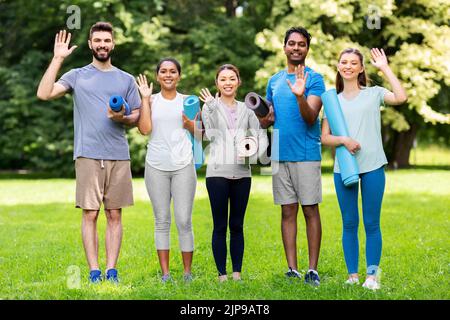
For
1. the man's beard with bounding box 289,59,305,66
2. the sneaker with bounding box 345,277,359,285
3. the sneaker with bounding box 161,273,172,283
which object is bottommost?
the sneaker with bounding box 161,273,172,283

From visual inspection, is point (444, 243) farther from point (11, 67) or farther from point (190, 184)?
point (11, 67)

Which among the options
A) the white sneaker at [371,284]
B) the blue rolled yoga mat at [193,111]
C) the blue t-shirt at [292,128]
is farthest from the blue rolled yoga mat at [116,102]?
the white sneaker at [371,284]

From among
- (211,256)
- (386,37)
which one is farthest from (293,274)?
(386,37)

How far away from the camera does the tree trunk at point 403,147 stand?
84.9ft

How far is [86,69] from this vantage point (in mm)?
6145

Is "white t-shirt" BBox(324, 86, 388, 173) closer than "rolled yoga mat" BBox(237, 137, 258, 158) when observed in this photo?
Yes

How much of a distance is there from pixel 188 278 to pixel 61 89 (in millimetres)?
2013

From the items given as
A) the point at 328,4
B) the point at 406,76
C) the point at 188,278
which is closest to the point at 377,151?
the point at 188,278

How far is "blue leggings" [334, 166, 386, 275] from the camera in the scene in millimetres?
5781

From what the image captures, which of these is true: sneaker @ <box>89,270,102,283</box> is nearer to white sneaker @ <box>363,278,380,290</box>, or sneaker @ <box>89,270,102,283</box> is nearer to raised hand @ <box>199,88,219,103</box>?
raised hand @ <box>199,88,219,103</box>

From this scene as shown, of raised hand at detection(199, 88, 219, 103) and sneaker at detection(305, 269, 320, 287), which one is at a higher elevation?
raised hand at detection(199, 88, 219, 103)

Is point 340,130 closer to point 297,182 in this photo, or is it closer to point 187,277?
point 297,182

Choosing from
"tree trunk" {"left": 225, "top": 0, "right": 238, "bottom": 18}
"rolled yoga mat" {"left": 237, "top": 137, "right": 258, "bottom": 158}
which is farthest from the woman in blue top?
Result: "tree trunk" {"left": 225, "top": 0, "right": 238, "bottom": 18}

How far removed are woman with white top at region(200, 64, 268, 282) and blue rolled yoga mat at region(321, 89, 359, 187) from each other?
1.96 feet
